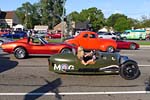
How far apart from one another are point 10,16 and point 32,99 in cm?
10682

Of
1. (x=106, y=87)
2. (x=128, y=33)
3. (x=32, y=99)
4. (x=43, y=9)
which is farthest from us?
(x=43, y=9)

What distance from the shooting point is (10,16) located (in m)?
112

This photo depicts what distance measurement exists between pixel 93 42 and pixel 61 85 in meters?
12.7

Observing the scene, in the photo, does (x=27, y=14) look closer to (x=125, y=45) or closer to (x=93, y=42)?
(x=125, y=45)

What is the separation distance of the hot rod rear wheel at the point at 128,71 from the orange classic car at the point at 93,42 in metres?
10.4

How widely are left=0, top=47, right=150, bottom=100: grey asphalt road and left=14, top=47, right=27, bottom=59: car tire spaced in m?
3.60

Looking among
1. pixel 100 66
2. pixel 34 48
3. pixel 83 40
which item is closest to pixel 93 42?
pixel 83 40

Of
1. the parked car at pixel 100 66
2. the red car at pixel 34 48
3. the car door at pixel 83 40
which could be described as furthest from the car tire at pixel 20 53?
the car door at pixel 83 40

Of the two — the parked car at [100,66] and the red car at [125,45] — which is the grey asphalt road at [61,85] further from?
the red car at [125,45]

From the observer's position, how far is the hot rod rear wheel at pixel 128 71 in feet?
36.7

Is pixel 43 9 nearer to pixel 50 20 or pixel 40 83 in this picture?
pixel 50 20

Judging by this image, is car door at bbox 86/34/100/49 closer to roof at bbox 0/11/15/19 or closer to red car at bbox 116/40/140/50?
red car at bbox 116/40/140/50

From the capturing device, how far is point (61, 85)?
32.4 feet

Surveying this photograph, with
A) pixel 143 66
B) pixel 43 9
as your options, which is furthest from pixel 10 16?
pixel 143 66
